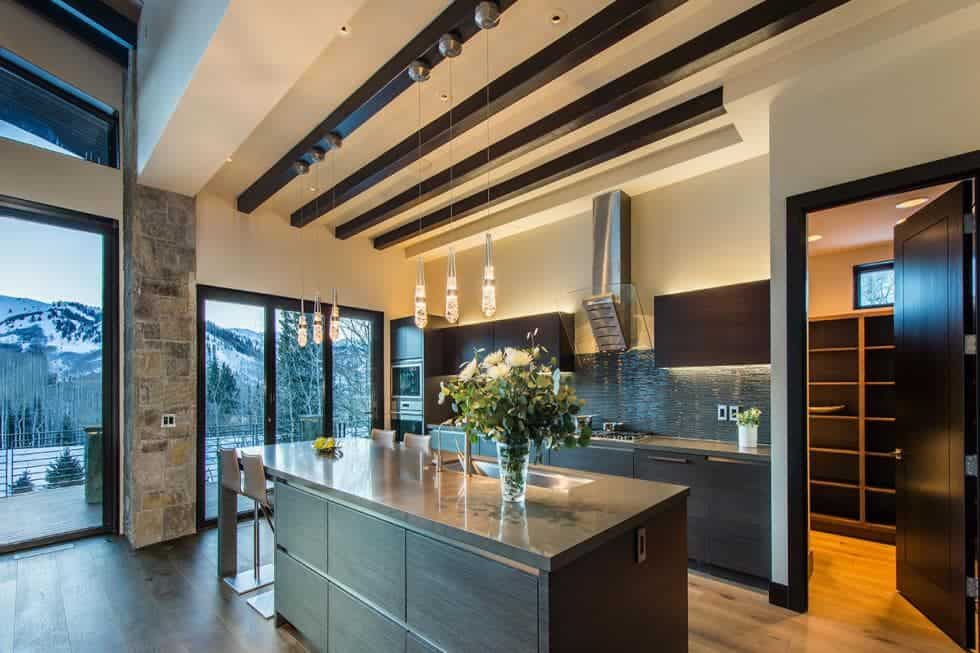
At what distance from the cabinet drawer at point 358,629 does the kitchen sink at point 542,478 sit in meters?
0.79

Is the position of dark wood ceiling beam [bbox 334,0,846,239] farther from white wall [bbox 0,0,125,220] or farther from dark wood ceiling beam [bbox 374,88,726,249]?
white wall [bbox 0,0,125,220]

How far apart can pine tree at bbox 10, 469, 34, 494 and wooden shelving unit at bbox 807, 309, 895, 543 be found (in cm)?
691

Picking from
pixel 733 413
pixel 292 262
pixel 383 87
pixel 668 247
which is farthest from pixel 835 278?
pixel 292 262

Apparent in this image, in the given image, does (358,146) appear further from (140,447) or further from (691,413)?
(691,413)

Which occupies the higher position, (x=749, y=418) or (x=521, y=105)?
(x=521, y=105)

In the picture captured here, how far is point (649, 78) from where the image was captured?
9.47ft

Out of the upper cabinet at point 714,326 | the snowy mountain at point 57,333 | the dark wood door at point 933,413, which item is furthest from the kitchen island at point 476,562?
the snowy mountain at point 57,333

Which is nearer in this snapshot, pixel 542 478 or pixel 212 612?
pixel 542 478

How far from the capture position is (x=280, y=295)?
547 cm

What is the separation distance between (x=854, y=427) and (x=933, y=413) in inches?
77.9

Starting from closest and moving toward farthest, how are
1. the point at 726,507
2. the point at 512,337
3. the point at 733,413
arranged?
the point at 726,507 → the point at 733,413 → the point at 512,337

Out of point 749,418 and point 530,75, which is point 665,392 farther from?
point 530,75

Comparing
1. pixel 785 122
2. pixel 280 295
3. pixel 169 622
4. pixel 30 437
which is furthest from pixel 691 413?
pixel 30 437

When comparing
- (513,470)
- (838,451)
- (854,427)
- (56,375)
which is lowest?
(838,451)
